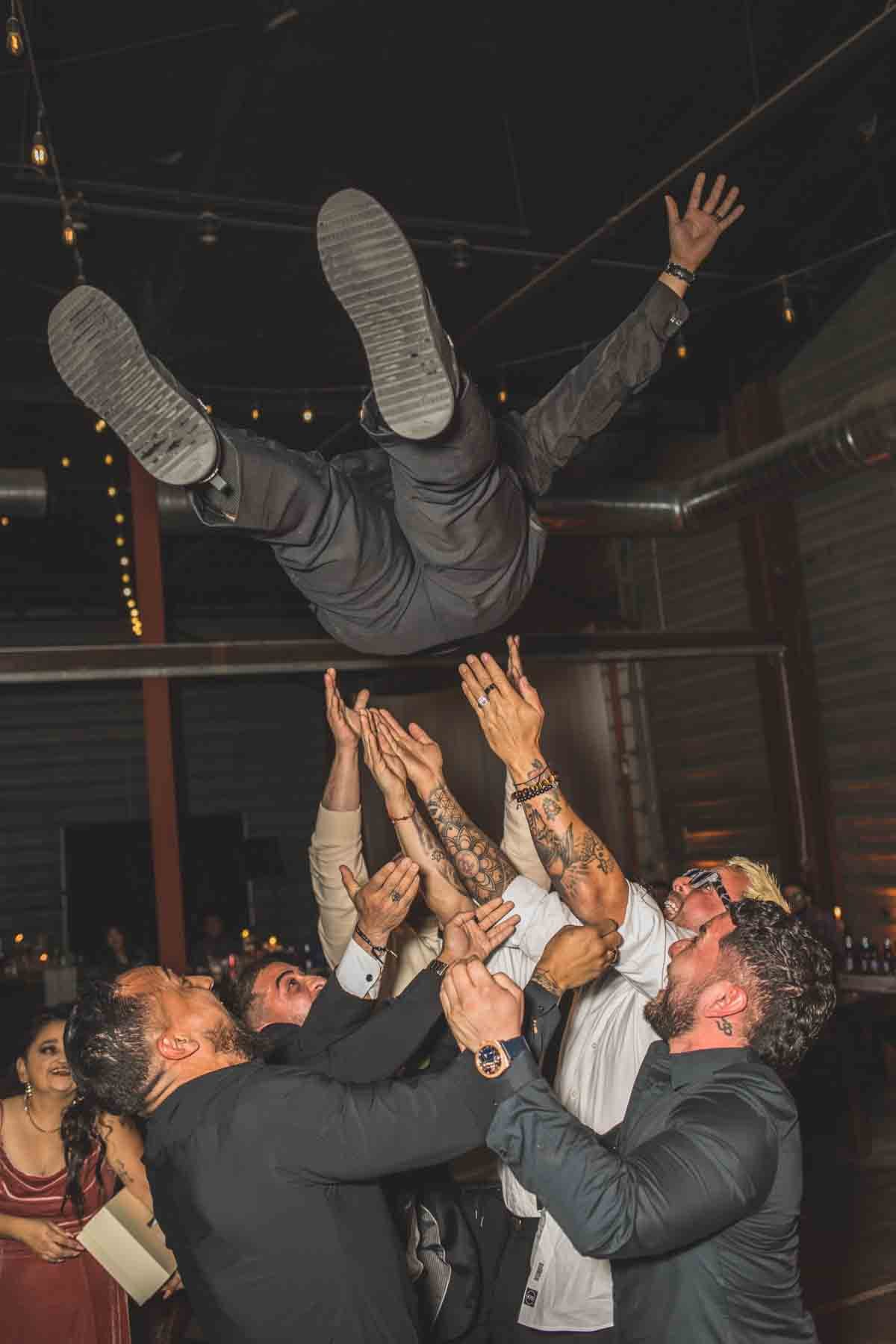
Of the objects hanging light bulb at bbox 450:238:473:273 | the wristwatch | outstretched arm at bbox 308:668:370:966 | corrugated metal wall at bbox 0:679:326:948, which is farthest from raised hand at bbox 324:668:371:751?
corrugated metal wall at bbox 0:679:326:948

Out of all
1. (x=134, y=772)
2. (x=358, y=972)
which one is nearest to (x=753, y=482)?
(x=358, y=972)

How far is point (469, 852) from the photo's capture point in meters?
2.96

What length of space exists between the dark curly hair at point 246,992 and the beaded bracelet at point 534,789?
95 centimetres

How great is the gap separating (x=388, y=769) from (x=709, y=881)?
0.81 m

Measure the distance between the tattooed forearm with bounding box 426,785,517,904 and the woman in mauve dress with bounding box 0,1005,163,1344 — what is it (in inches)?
46.0

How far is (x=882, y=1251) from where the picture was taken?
191 inches

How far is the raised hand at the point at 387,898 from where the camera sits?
253 cm

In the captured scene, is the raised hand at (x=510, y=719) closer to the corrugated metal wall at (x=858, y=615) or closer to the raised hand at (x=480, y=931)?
the raised hand at (x=480, y=931)

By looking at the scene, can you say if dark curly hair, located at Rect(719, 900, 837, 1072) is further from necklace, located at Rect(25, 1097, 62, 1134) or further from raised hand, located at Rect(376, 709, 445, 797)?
necklace, located at Rect(25, 1097, 62, 1134)

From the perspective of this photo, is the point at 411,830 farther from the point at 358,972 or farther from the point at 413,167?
the point at 413,167

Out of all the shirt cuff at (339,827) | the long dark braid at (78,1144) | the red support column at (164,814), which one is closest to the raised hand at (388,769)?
the shirt cuff at (339,827)

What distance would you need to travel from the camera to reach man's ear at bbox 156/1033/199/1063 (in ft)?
7.01

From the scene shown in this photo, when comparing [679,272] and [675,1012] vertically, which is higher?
[679,272]

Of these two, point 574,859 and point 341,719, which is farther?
point 341,719
